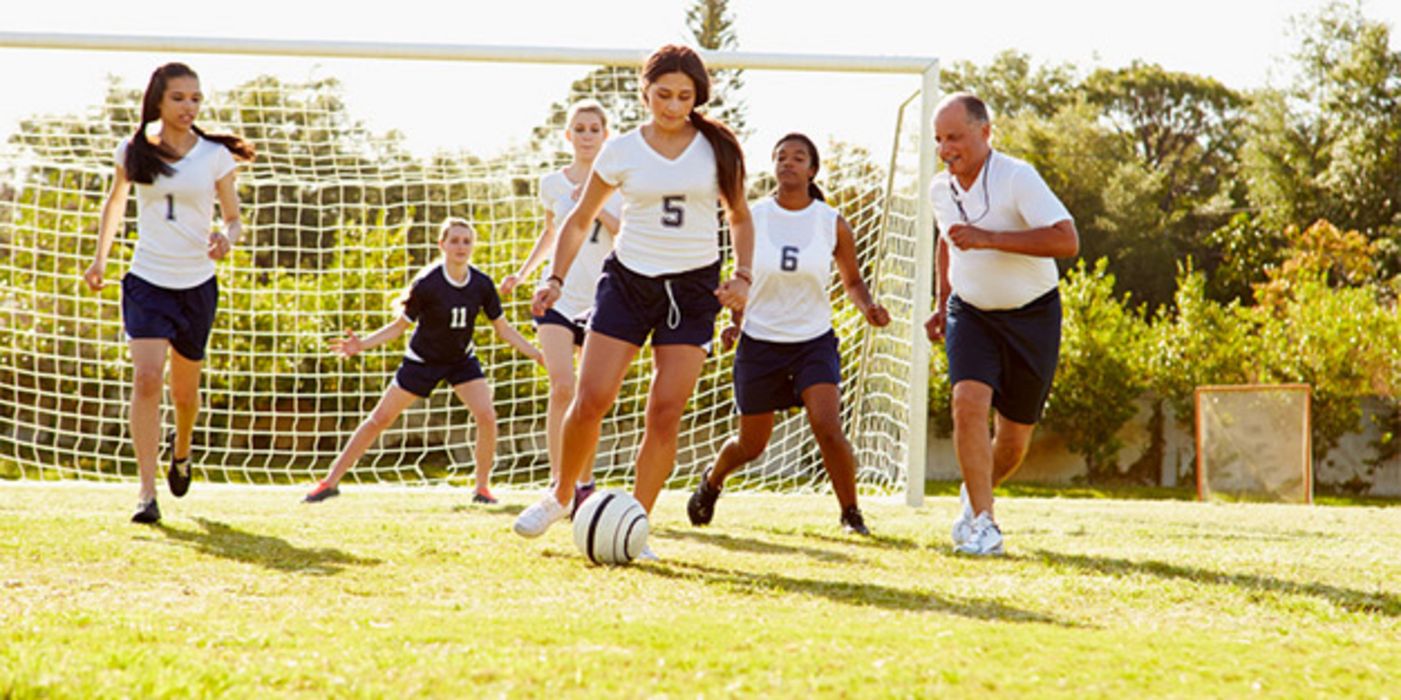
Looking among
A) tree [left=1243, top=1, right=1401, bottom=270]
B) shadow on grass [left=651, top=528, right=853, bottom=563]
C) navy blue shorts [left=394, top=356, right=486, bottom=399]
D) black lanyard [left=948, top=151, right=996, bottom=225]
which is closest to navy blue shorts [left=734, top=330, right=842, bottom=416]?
shadow on grass [left=651, top=528, right=853, bottom=563]

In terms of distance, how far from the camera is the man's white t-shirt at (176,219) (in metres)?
6.85

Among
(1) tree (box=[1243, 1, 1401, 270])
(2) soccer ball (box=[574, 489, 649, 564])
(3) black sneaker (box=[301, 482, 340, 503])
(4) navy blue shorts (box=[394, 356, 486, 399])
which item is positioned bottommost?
(3) black sneaker (box=[301, 482, 340, 503])

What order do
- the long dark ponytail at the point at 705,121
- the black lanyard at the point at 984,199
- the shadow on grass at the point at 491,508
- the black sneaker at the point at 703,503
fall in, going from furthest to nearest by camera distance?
the shadow on grass at the point at 491,508 < the black sneaker at the point at 703,503 < the black lanyard at the point at 984,199 < the long dark ponytail at the point at 705,121

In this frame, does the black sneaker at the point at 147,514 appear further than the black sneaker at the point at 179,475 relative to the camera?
No

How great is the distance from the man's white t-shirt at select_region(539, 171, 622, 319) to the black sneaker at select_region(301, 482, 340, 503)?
2786 mm

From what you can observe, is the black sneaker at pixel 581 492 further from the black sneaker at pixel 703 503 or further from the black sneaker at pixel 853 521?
the black sneaker at pixel 853 521

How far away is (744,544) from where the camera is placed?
6438 mm

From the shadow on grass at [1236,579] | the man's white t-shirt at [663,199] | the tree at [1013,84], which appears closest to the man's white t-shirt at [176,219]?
the man's white t-shirt at [663,199]

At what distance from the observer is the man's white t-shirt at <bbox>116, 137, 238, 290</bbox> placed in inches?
270

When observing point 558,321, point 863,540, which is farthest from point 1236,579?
point 558,321

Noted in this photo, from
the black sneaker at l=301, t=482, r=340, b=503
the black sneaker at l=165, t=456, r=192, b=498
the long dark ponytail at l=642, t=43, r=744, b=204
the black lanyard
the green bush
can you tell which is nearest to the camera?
the long dark ponytail at l=642, t=43, r=744, b=204

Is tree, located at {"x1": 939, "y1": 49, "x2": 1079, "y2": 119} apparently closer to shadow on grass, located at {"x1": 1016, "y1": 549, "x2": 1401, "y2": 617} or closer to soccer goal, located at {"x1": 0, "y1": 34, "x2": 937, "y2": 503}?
soccer goal, located at {"x1": 0, "y1": 34, "x2": 937, "y2": 503}

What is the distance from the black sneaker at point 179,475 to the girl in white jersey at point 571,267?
1726 millimetres

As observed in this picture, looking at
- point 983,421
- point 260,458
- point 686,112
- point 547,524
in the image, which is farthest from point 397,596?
point 260,458
